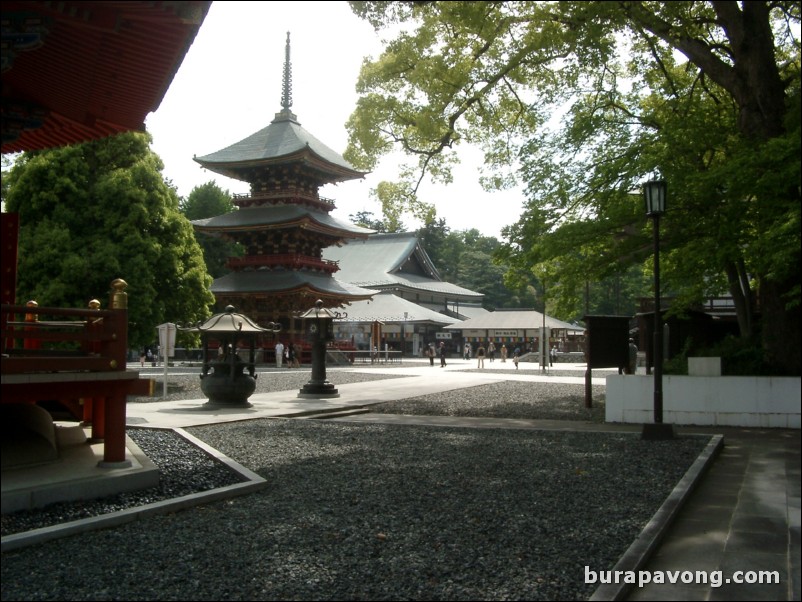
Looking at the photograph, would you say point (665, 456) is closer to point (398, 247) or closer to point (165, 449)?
point (165, 449)

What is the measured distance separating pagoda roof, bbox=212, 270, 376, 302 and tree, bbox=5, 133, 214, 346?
16462mm

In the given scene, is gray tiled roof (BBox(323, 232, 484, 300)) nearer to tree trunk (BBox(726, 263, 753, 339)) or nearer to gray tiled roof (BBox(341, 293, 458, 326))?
gray tiled roof (BBox(341, 293, 458, 326))

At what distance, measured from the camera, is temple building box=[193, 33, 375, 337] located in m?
36.8

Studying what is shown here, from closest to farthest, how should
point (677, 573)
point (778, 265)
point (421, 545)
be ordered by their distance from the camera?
point (677, 573)
point (421, 545)
point (778, 265)

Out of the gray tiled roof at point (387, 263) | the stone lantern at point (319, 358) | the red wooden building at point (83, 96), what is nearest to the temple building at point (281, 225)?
the gray tiled roof at point (387, 263)

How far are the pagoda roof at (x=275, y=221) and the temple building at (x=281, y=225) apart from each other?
0.05 metres

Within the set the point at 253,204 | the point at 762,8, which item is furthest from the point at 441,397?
the point at 253,204

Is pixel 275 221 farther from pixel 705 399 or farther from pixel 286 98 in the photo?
pixel 705 399

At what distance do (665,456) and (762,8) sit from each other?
5285 mm

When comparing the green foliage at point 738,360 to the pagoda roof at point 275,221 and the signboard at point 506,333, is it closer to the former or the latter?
the pagoda roof at point 275,221

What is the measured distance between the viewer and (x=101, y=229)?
59.5ft

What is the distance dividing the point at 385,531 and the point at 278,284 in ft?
106

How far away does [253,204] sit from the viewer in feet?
128

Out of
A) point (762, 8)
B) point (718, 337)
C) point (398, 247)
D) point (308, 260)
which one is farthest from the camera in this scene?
point (398, 247)
